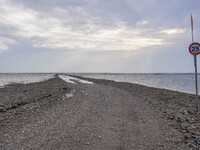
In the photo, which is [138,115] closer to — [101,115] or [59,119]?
[101,115]

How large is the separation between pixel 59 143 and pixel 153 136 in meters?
3.74

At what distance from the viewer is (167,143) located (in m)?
7.49

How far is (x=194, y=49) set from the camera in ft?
39.7

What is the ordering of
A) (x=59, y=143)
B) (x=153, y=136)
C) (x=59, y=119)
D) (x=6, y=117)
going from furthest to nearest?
1. (x=6, y=117)
2. (x=59, y=119)
3. (x=153, y=136)
4. (x=59, y=143)

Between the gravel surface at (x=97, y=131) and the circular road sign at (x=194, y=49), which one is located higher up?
the circular road sign at (x=194, y=49)

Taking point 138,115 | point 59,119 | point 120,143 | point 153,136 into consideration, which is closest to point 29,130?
point 59,119

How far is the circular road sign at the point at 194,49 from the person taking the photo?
1200cm

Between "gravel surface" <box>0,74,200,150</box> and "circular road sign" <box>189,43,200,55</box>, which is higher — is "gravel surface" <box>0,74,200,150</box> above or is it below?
below

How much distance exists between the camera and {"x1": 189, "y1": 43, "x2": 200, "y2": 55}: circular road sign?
1200cm

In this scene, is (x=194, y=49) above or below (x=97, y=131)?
above

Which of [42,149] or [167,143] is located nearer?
[42,149]

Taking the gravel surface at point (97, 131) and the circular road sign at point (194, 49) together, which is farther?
the circular road sign at point (194, 49)

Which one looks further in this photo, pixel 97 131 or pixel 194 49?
pixel 194 49

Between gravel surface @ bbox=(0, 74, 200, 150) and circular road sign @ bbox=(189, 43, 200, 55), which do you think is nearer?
gravel surface @ bbox=(0, 74, 200, 150)
